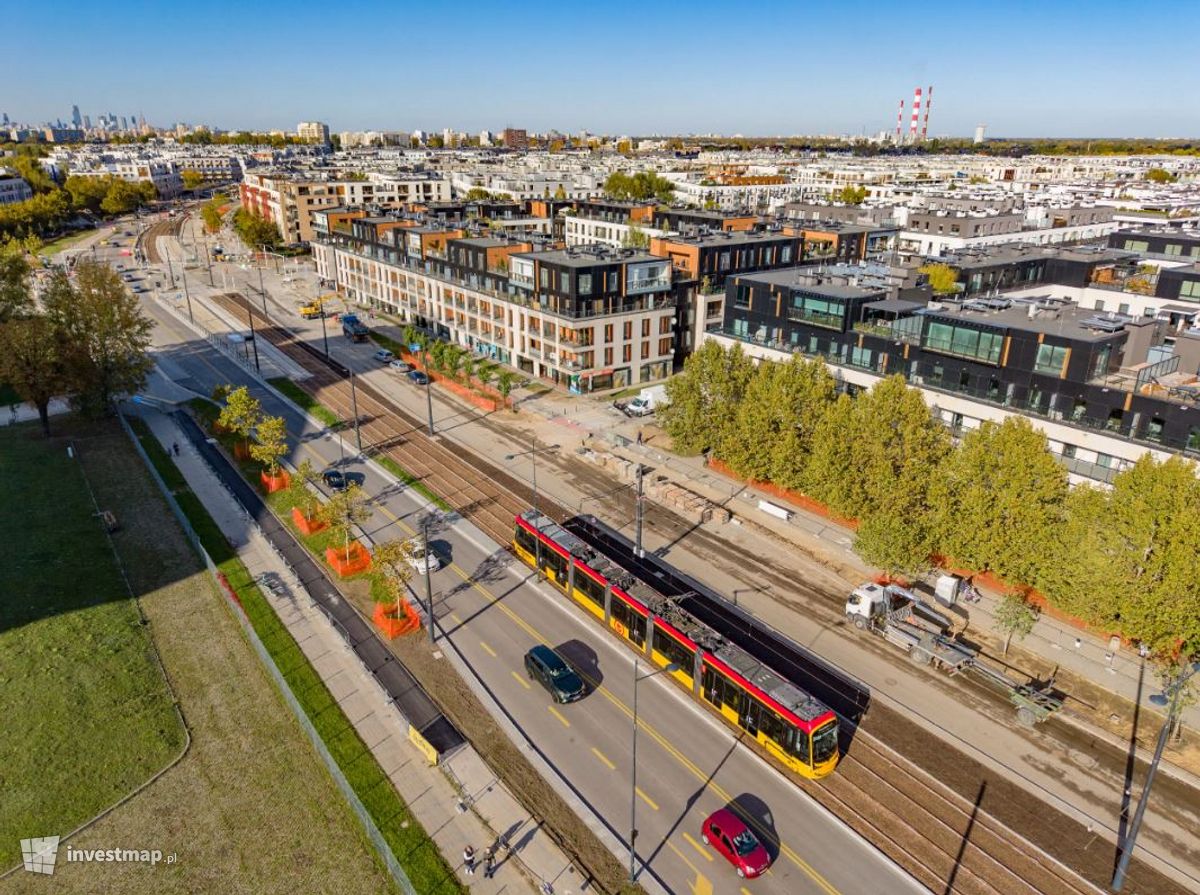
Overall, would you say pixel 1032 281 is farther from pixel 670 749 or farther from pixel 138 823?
pixel 138 823

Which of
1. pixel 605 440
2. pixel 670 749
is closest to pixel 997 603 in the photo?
pixel 670 749

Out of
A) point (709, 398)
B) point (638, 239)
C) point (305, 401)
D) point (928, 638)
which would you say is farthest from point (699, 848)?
point (638, 239)

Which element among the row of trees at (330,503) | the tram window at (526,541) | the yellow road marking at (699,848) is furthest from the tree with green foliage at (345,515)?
the yellow road marking at (699,848)

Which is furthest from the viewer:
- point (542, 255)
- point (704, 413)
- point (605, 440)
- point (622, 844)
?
point (542, 255)

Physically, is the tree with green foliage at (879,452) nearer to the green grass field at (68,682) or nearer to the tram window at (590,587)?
the tram window at (590,587)

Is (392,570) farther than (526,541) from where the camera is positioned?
No

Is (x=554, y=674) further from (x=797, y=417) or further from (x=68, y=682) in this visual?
(x=797, y=417)

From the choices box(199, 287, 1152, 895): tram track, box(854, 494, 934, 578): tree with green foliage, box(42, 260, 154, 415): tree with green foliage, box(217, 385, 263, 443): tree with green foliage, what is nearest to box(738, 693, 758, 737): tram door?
box(199, 287, 1152, 895): tram track
